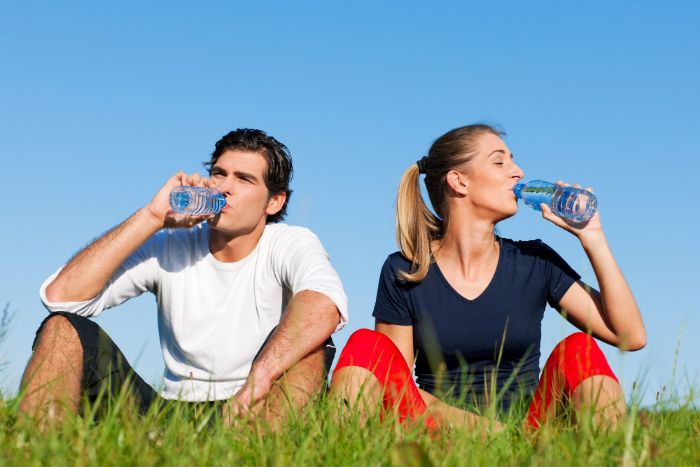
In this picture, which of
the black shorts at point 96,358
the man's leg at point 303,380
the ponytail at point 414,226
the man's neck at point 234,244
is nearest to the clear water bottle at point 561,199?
the ponytail at point 414,226

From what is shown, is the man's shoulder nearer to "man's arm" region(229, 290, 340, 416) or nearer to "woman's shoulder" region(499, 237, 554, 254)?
"man's arm" region(229, 290, 340, 416)

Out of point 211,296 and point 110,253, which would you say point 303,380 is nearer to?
point 211,296

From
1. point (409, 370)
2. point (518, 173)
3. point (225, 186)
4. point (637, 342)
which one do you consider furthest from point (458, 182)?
point (225, 186)

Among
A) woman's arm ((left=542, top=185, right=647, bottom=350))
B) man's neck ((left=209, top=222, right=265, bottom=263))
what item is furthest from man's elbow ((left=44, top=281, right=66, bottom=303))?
woman's arm ((left=542, top=185, right=647, bottom=350))

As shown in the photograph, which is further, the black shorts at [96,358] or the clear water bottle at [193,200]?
the clear water bottle at [193,200]

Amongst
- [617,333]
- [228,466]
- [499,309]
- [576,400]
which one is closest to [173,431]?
[228,466]

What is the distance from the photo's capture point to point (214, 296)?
556 centimetres

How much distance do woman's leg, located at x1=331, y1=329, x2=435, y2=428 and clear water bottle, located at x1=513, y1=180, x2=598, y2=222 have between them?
4.59 ft

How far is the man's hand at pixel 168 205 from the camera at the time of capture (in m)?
5.28

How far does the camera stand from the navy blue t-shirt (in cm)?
524

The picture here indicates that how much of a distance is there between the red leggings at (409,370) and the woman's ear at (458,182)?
4.08ft

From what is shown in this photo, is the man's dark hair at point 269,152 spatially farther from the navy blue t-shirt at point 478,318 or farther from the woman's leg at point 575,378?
the woman's leg at point 575,378

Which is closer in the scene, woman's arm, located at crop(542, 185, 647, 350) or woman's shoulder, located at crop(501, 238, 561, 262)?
woman's arm, located at crop(542, 185, 647, 350)

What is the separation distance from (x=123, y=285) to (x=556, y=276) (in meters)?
3.05
